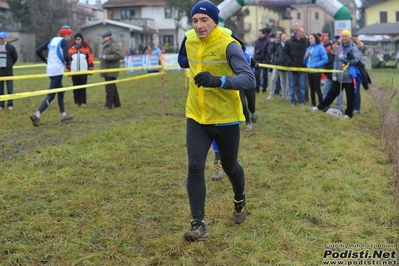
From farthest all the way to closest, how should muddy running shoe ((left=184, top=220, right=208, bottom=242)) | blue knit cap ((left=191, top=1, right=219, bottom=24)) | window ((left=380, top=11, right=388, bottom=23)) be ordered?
window ((left=380, top=11, right=388, bottom=23)) < muddy running shoe ((left=184, top=220, right=208, bottom=242)) < blue knit cap ((left=191, top=1, right=219, bottom=24))

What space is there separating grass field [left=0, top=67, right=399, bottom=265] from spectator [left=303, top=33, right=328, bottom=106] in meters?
Answer: 2.77

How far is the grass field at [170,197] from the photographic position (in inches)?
Answer: 155

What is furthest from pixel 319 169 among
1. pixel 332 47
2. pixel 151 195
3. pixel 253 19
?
pixel 253 19

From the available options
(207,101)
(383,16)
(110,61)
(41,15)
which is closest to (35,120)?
(110,61)

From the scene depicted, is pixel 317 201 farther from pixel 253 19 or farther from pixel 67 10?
pixel 253 19

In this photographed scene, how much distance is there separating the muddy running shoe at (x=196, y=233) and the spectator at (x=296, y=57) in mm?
9027

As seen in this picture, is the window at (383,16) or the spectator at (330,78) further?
the window at (383,16)

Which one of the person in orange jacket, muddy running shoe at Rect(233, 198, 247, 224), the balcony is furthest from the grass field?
the balcony

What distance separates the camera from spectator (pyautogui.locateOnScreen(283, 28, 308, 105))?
12586 mm

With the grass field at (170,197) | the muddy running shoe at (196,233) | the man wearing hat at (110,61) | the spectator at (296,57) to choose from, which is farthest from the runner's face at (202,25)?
the spectator at (296,57)

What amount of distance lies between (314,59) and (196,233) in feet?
28.9

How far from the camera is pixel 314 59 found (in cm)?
1201

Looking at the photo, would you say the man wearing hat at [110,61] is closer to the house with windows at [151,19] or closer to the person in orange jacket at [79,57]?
the person in orange jacket at [79,57]

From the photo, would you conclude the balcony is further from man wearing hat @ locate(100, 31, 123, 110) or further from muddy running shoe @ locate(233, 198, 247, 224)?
muddy running shoe @ locate(233, 198, 247, 224)
